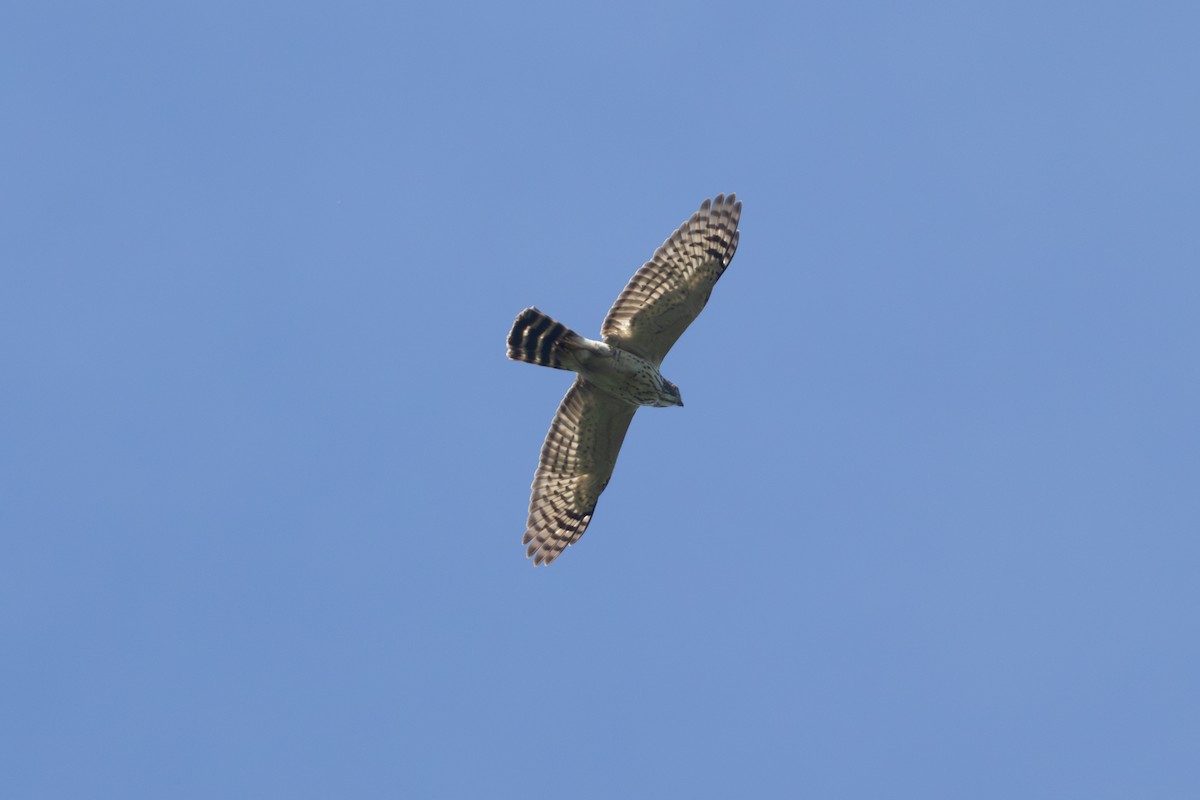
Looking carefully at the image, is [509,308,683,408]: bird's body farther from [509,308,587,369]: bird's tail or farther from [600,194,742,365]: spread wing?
[600,194,742,365]: spread wing

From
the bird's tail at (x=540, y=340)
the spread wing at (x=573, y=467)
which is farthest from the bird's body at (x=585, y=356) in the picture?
the spread wing at (x=573, y=467)

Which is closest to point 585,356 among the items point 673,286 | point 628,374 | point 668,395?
point 628,374

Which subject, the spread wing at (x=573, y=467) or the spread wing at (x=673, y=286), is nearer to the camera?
the spread wing at (x=673, y=286)

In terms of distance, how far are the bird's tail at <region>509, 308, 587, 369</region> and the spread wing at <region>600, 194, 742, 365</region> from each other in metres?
0.48

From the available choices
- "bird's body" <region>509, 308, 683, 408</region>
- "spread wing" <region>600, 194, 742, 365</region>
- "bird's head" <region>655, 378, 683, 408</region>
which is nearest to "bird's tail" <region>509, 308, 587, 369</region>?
"bird's body" <region>509, 308, 683, 408</region>

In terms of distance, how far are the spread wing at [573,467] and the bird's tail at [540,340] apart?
67 centimetres

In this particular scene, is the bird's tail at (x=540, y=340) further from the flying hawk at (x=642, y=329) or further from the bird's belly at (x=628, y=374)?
the bird's belly at (x=628, y=374)

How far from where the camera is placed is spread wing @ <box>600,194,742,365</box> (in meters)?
18.2

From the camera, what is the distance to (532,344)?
18125 mm

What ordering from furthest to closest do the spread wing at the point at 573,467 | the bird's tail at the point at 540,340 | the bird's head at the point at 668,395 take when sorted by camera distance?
the spread wing at the point at 573,467
the bird's head at the point at 668,395
the bird's tail at the point at 540,340

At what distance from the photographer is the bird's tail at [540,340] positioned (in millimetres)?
18016

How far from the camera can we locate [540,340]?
18094 millimetres

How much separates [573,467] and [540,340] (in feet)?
6.27

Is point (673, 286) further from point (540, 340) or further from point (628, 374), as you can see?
point (540, 340)
